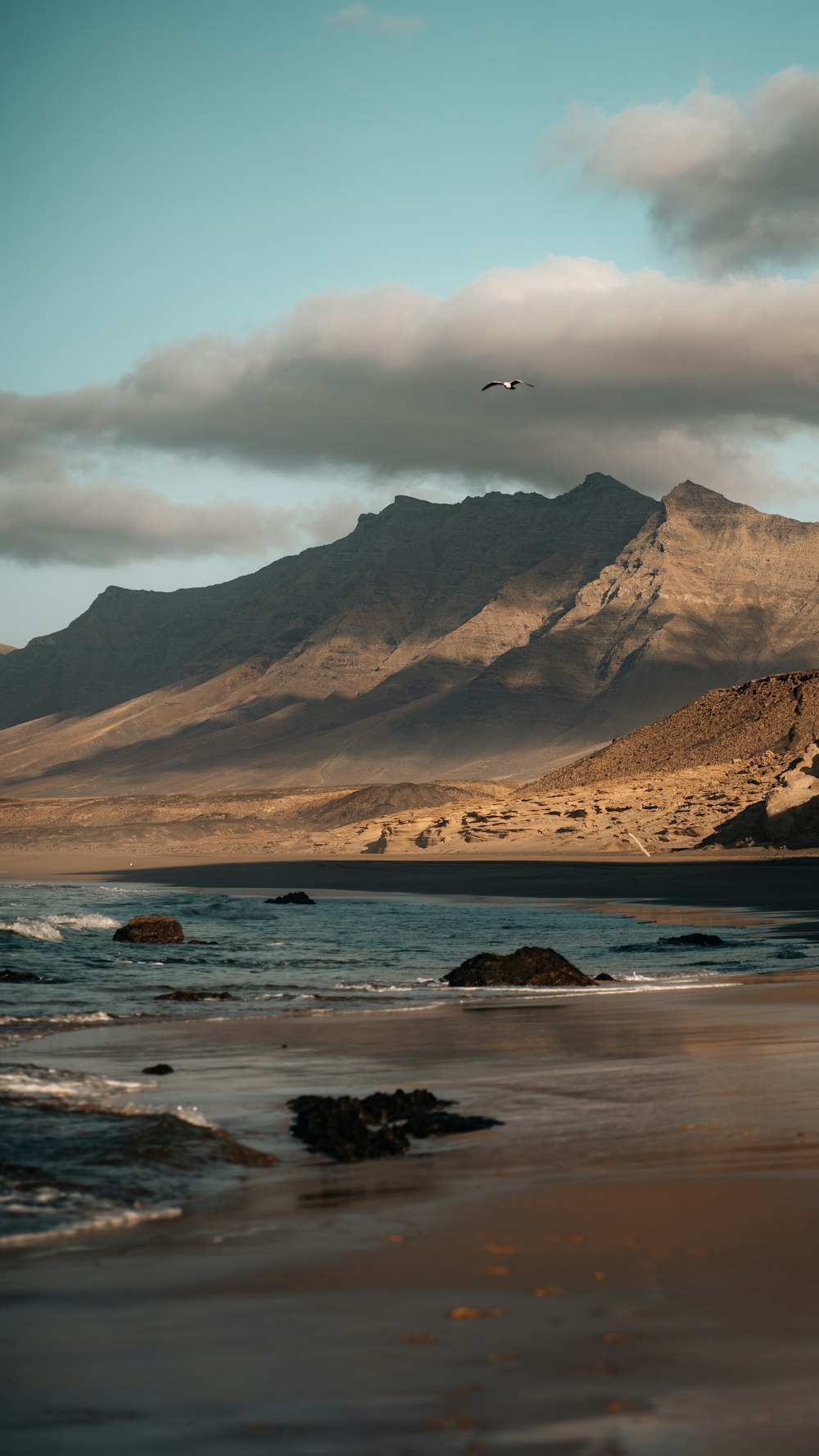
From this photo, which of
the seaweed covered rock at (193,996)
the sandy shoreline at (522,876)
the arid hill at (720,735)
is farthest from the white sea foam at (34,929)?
the arid hill at (720,735)

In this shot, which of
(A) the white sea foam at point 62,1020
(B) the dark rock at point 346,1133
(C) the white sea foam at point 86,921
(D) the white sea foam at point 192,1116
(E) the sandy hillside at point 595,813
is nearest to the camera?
(B) the dark rock at point 346,1133

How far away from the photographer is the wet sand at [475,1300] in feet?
14.0

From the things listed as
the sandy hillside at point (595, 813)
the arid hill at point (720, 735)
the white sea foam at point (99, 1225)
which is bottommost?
the white sea foam at point (99, 1225)

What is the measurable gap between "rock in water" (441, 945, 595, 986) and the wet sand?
32.6 ft

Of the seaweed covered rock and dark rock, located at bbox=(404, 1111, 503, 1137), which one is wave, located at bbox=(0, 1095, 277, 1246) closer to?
dark rock, located at bbox=(404, 1111, 503, 1137)

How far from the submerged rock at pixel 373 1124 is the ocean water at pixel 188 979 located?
24.3 inches

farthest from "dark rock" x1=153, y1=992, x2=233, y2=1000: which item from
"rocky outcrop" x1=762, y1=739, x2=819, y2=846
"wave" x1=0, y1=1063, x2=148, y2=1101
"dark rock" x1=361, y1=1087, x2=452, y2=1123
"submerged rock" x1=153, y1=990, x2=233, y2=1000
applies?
"rocky outcrop" x1=762, y1=739, x2=819, y2=846

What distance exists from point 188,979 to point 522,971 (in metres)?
5.78

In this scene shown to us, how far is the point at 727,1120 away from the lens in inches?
346

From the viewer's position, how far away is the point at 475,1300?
5.37 metres

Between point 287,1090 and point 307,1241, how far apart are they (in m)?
4.77

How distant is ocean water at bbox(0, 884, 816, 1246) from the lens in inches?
317

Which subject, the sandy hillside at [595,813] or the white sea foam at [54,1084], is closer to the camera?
the white sea foam at [54,1084]

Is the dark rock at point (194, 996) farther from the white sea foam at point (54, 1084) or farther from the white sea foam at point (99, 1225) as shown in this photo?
the white sea foam at point (99, 1225)
